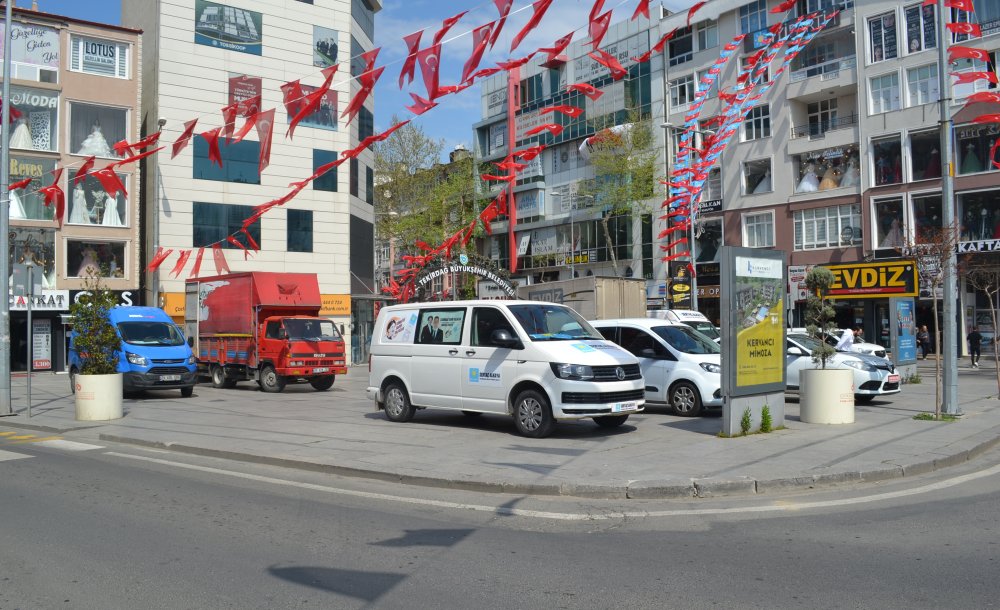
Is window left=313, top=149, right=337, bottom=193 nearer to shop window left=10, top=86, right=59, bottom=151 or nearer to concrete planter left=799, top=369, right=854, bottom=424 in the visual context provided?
shop window left=10, top=86, right=59, bottom=151

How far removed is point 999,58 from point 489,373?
33237 mm

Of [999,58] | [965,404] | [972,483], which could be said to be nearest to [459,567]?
[972,483]

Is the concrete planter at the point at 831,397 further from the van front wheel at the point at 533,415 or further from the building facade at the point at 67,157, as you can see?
the building facade at the point at 67,157

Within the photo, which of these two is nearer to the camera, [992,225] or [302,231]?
[992,225]

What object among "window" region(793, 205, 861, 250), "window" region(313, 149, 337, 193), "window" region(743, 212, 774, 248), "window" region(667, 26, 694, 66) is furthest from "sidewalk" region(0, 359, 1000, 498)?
"window" region(667, 26, 694, 66)

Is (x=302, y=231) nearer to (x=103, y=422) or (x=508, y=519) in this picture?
(x=103, y=422)

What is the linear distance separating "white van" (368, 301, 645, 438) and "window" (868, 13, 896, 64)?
33079 mm

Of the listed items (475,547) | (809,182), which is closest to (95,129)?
(809,182)

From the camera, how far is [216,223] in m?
36.4

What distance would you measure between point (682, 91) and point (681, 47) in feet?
9.01

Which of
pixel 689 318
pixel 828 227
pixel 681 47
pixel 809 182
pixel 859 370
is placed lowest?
pixel 859 370

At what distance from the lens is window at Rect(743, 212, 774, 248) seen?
4319cm

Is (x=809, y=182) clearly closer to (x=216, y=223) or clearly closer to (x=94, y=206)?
(x=216, y=223)

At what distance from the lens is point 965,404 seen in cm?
1623
